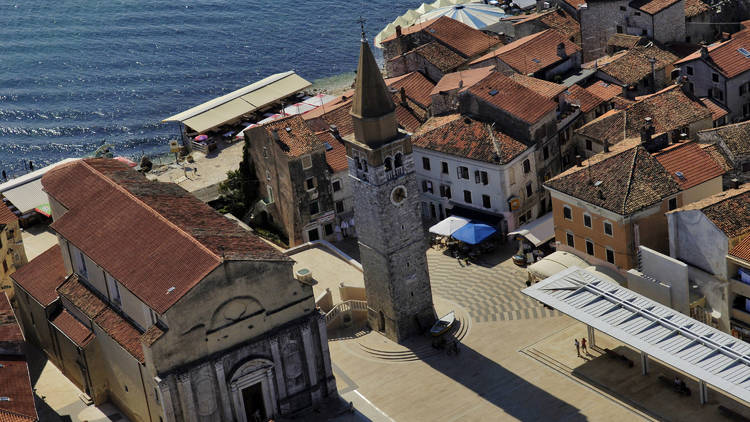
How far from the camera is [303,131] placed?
340ft

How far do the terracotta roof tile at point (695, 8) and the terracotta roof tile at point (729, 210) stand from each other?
39.0 metres

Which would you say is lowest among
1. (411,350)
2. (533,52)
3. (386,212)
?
(411,350)

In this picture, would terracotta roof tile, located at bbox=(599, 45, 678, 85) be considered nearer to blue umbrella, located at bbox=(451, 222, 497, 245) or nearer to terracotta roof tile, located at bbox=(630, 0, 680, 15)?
terracotta roof tile, located at bbox=(630, 0, 680, 15)

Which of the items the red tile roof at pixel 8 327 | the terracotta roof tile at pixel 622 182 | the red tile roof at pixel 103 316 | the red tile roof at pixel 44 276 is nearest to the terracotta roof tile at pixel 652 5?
the terracotta roof tile at pixel 622 182

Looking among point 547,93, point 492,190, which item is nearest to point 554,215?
point 492,190

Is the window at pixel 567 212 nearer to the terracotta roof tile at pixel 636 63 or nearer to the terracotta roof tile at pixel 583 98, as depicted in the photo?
the terracotta roof tile at pixel 583 98

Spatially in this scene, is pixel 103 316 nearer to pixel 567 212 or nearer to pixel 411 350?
pixel 411 350

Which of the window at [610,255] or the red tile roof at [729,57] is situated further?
the red tile roof at [729,57]

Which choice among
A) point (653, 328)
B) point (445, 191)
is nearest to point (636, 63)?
point (445, 191)

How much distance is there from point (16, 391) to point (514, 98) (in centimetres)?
5093

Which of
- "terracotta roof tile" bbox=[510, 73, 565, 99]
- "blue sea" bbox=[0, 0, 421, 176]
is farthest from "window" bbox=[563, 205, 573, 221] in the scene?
"blue sea" bbox=[0, 0, 421, 176]

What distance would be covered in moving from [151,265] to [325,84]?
76105 millimetres

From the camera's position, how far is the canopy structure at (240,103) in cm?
12975

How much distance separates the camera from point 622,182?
295ft
